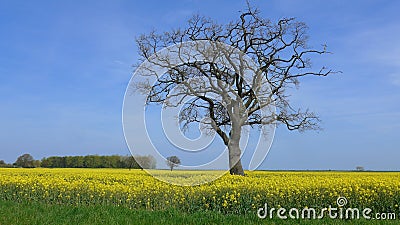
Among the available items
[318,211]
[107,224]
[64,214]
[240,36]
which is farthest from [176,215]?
[240,36]

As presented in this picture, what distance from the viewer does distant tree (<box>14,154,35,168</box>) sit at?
63.0 metres

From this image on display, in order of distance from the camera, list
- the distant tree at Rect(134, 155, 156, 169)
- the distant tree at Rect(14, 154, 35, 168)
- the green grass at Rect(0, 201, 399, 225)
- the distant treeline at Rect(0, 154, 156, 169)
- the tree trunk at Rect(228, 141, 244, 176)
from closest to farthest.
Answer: the green grass at Rect(0, 201, 399, 225)
the distant tree at Rect(134, 155, 156, 169)
the tree trunk at Rect(228, 141, 244, 176)
the distant treeline at Rect(0, 154, 156, 169)
the distant tree at Rect(14, 154, 35, 168)

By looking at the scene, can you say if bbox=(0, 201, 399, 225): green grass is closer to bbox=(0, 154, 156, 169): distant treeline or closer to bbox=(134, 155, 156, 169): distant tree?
bbox=(134, 155, 156, 169): distant tree

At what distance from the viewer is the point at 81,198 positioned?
43.4 feet

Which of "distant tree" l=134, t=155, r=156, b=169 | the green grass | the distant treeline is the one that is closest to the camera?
the green grass

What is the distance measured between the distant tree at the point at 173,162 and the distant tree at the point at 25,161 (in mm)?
51432

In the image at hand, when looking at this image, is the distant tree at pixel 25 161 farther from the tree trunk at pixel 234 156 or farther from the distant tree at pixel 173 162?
the distant tree at pixel 173 162

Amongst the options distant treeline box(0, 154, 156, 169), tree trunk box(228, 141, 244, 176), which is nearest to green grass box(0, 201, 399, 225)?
tree trunk box(228, 141, 244, 176)

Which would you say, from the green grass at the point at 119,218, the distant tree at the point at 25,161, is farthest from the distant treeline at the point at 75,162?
the green grass at the point at 119,218

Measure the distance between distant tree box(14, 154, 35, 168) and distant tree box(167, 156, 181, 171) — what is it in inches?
2025

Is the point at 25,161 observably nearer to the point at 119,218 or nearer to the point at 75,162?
the point at 75,162

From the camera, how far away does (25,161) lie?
6344 centimetres

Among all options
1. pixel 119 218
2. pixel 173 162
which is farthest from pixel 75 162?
pixel 119 218

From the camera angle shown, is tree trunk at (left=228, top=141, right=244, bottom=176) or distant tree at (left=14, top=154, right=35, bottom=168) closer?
tree trunk at (left=228, top=141, right=244, bottom=176)
